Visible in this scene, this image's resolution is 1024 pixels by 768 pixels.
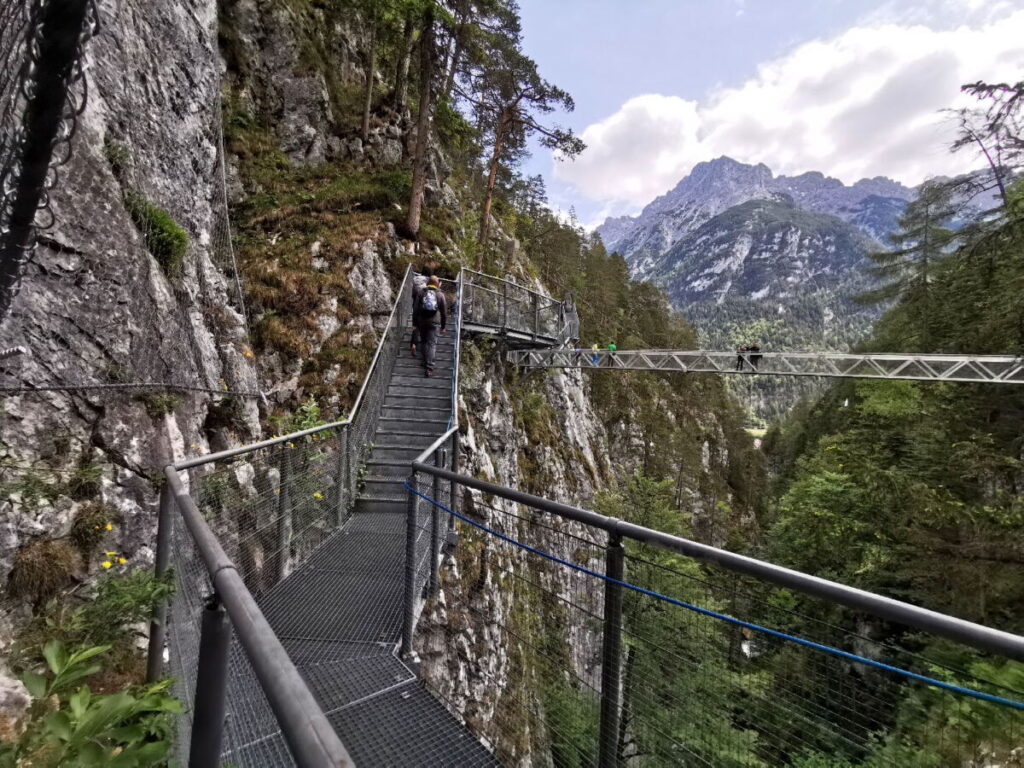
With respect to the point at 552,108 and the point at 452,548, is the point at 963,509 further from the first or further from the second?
the point at 552,108

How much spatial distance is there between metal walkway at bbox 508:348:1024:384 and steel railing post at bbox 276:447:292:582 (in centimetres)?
1226

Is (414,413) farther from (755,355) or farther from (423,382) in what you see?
(755,355)

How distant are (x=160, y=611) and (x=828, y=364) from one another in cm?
1732

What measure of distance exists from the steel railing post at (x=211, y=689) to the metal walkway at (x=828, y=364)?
15019 mm

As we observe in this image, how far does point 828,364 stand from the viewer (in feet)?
49.3

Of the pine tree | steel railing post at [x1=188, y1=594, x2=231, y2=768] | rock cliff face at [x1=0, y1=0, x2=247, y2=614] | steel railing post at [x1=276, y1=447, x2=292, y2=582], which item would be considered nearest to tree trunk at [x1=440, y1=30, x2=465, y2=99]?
rock cliff face at [x1=0, y1=0, x2=247, y2=614]

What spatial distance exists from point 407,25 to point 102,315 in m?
15.6

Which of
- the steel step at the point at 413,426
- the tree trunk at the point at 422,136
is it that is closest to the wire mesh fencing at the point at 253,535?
the steel step at the point at 413,426

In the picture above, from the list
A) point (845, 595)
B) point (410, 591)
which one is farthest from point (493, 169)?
point (845, 595)

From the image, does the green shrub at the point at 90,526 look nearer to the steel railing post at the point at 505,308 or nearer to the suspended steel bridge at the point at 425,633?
the suspended steel bridge at the point at 425,633

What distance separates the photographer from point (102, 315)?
15.5 feet

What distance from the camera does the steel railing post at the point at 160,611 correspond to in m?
2.85

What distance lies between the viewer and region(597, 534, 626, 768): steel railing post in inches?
84.4

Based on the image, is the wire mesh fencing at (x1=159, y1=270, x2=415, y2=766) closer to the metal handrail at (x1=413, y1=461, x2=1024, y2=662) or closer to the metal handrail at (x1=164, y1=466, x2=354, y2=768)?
the metal handrail at (x1=164, y1=466, x2=354, y2=768)
